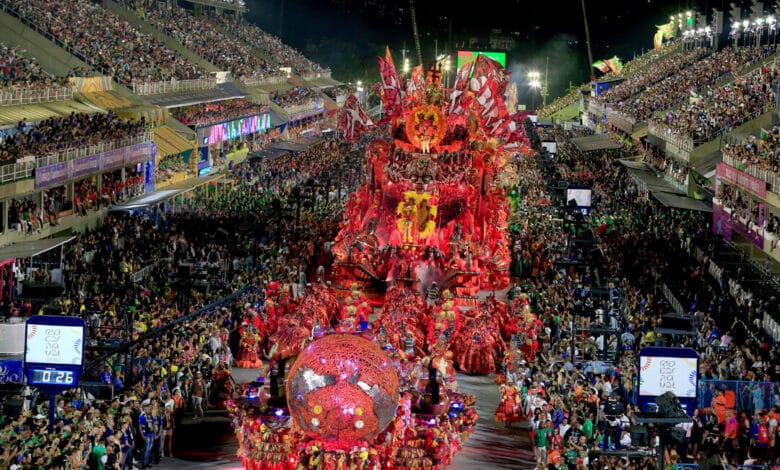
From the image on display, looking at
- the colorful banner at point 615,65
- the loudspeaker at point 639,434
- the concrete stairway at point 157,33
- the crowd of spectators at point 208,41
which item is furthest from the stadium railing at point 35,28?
the colorful banner at point 615,65

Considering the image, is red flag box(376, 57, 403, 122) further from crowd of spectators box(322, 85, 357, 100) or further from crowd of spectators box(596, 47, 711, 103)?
crowd of spectators box(322, 85, 357, 100)

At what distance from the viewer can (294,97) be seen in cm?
9556

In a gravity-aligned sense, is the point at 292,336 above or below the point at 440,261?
below

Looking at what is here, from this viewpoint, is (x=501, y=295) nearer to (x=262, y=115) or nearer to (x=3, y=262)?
(x=3, y=262)

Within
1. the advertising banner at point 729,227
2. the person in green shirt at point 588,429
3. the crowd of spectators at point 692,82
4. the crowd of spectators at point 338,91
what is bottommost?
the person in green shirt at point 588,429

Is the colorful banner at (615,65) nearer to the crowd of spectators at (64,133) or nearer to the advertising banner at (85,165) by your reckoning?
the crowd of spectators at (64,133)

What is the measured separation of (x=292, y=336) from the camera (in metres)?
25.5

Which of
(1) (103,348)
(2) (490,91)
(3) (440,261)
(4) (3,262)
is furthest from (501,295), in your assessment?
(1) (103,348)

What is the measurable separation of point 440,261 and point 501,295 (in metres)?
3.27

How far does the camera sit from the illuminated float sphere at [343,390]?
17.5m

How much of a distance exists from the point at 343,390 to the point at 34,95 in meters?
30.2

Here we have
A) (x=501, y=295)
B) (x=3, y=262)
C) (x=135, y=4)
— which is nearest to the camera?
(x=3, y=262)

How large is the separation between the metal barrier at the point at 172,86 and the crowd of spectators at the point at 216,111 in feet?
4.03

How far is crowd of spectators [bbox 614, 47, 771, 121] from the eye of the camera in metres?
65.8
